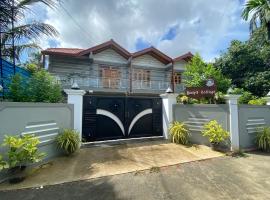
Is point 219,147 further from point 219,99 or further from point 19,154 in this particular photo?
point 19,154

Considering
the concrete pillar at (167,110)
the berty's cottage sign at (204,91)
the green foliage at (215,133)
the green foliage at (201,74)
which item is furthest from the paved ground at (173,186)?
the green foliage at (201,74)

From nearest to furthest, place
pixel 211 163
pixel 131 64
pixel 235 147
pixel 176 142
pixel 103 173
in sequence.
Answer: pixel 103 173
pixel 211 163
pixel 235 147
pixel 176 142
pixel 131 64

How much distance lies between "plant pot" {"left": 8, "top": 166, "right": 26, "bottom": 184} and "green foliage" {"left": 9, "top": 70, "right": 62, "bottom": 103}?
69.4 inches

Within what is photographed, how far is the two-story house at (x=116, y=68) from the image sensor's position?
14.1 metres

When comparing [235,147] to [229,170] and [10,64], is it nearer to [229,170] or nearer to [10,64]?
Answer: [229,170]

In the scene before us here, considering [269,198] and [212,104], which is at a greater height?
[212,104]

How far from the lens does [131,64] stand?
1582cm

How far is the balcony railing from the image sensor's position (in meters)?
13.7

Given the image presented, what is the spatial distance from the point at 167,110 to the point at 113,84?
7.97 m

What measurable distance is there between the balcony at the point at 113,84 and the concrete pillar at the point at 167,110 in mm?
7242

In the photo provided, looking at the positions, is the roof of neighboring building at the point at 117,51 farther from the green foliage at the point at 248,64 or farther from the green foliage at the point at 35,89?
the green foliage at the point at 35,89

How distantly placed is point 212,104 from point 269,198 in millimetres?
3663

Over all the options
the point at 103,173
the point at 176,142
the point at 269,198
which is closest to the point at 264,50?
the point at 176,142

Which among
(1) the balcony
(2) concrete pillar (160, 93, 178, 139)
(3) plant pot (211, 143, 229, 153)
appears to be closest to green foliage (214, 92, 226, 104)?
(3) plant pot (211, 143, 229, 153)
